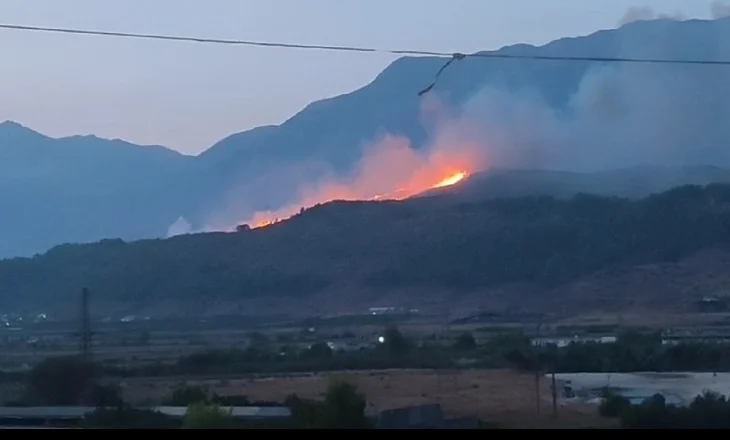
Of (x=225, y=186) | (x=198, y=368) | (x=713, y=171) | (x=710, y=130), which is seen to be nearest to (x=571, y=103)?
(x=710, y=130)

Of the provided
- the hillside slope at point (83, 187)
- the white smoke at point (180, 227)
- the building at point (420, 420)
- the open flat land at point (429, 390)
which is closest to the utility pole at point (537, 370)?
the open flat land at point (429, 390)

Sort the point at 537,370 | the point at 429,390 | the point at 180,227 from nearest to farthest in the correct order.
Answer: the point at 429,390
the point at 537,370
the point at 180,227

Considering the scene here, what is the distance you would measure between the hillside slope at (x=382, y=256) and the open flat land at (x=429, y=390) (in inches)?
363

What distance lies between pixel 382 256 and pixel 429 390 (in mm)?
14036

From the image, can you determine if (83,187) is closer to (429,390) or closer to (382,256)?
(382,256)

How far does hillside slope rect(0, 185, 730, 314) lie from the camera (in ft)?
91.6

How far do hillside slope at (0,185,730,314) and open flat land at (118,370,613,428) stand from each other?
363 inches

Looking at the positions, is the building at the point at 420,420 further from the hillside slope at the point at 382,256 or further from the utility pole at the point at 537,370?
the hillside slope at the point at 382,256

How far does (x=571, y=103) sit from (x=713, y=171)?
9.62 m

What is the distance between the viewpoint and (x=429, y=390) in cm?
1716

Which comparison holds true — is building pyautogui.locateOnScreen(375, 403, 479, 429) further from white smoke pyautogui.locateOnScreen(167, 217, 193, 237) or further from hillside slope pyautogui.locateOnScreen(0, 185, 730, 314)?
white smoke pyautogui.locateOnScreen(167, 217, 193, 237)

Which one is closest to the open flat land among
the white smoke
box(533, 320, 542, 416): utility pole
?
box(533, 320, 542, 416): utility pole

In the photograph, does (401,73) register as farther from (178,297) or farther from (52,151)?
(178,297)

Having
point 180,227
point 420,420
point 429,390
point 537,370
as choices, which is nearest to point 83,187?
point 180,227
